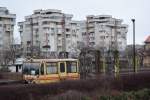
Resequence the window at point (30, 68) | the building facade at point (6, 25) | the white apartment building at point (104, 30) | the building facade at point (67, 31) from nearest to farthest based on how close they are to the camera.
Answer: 1. the window at point (30, 68)
2. the building facade at point (6, 25)
3. the building facade at point (67, 31)
4. the white apartment building at point (104, 30)

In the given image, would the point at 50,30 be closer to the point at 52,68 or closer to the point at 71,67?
the point at 71,67

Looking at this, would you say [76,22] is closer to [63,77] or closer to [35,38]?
[35,38]

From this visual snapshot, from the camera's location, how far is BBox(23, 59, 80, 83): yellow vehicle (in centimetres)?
2905

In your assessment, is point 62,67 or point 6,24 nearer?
point 62,67

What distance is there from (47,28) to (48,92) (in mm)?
92299

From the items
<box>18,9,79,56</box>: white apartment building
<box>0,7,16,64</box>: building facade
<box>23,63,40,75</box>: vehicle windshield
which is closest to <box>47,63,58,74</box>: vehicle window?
<box>23,63,40,75</box>: vehicle windshield

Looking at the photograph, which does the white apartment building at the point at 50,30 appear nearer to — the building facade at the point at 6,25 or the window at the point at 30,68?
the building facade at the point at 6,25

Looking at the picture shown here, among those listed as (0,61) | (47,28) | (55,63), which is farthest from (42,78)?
(47,28)

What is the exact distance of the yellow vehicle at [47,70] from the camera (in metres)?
29.0


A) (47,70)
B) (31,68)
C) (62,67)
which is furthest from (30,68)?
(62,67)

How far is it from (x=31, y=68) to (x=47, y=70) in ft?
3.98

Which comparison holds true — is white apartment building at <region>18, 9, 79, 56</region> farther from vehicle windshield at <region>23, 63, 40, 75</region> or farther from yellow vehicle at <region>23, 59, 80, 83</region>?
vehicle windshield at <region>23, 63, 40, 75</region>

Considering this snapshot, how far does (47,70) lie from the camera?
96.6ft

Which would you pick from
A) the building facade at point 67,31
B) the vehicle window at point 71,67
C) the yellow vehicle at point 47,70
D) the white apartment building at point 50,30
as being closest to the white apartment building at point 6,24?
the building facade at point 67,31
